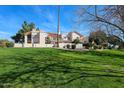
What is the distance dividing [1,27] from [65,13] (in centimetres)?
149

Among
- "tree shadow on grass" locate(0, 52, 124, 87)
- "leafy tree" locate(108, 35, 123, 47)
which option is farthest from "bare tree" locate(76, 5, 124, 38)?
"tree shadow on grass" locate(0, 52, 124, 87)

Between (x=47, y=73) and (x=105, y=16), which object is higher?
(x=105, y=16)

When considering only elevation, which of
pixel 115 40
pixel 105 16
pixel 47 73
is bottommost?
pixel 47 73

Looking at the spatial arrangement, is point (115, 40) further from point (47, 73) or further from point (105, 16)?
point (47, 73)

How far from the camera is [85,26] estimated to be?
6.09 m

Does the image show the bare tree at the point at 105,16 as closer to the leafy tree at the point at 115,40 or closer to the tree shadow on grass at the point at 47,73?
the leafy tree at the point at 115,40

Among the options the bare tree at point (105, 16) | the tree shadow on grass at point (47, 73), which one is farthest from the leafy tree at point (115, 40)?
the tree shadow on grass at point (47, 73)

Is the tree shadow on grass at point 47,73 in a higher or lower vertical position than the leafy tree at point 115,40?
lower

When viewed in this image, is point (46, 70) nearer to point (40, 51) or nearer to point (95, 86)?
point (95, 86)

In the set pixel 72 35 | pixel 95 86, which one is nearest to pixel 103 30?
pixel 72 35

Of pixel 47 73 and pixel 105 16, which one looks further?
pixel 105 16

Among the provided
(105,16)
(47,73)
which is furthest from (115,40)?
(47,73)

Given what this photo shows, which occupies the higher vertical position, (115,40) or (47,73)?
(115,40)

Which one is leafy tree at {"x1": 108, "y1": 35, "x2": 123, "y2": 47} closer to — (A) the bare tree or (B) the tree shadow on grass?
(A) the bare tree
